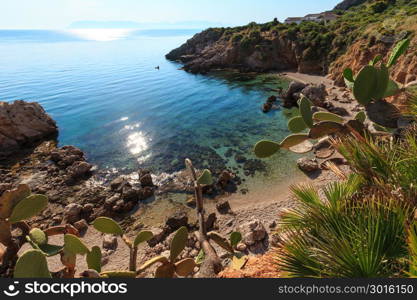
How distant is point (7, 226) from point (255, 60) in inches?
2141

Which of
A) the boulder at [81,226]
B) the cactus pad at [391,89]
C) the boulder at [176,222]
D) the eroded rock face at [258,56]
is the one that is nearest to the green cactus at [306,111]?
the cactus pad at [391,89]

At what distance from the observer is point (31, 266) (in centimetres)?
289

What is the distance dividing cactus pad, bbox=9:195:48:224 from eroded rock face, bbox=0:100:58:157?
2134 cm

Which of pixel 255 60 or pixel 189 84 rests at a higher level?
pixel 255 60

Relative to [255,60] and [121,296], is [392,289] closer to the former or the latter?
[121,296]

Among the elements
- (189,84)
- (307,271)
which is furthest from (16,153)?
(189,84)

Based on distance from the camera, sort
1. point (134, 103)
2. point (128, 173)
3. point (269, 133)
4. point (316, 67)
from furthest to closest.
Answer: point (316, 67) → point (134, 103) → point (269, 133) → point (128, 173)

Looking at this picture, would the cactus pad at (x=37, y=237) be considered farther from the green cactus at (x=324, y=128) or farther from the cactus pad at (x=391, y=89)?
Result: the cactus pad at (x=391, y=89)

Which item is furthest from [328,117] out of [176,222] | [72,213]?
[72,213]

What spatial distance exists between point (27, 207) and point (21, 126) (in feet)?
78.3

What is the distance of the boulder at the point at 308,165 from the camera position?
15723 mm

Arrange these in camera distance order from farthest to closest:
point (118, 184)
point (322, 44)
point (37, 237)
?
1. point (322, 44)
2. point (118, 184)
3. point (37, 237)

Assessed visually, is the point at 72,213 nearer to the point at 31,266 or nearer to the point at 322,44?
the point at 31,266

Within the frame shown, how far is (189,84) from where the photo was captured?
157ft
